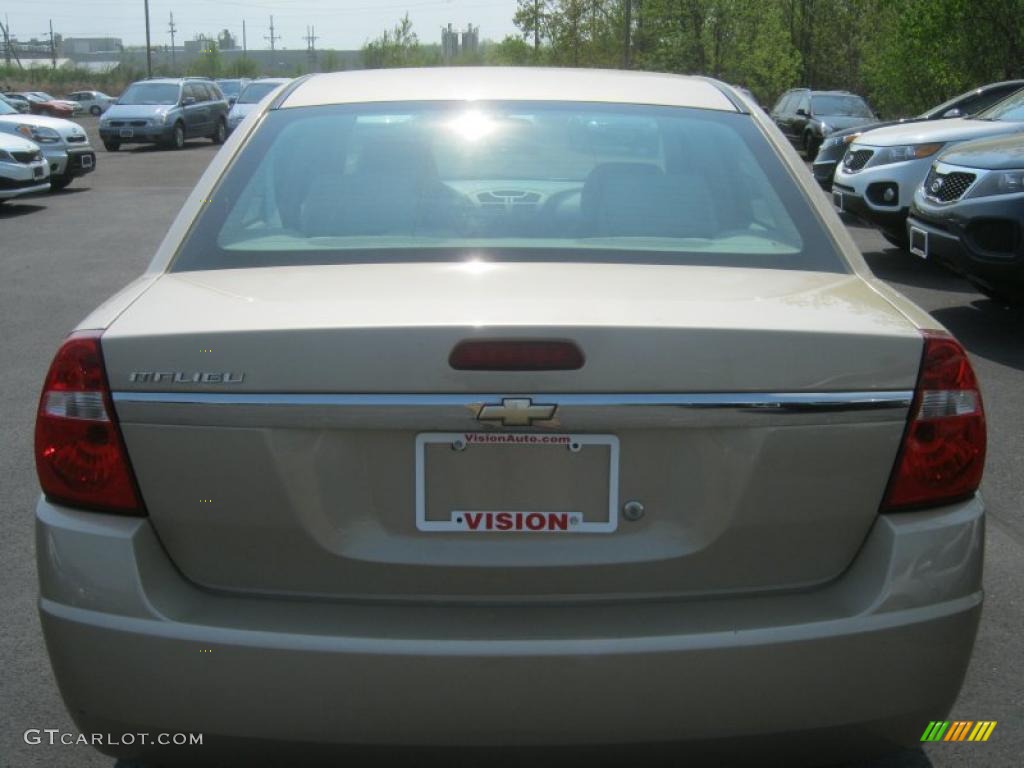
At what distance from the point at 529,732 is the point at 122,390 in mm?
979

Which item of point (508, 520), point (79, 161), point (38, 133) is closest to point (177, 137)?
point (79, 161)

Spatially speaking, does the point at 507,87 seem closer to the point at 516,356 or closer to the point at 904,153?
the point at 516,356

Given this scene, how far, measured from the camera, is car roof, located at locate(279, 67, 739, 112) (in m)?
3.41

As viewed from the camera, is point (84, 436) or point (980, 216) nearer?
point (84, 436)

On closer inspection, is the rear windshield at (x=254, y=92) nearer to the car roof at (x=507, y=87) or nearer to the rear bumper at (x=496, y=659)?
the car roof at (x=507, y=87)

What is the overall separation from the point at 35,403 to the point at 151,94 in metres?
27.4

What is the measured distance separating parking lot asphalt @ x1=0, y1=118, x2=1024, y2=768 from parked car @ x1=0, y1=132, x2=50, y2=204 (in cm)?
31

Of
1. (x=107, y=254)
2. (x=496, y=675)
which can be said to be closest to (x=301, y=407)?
(x=496, y=675)

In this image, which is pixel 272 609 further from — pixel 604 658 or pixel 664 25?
pixel 664 25

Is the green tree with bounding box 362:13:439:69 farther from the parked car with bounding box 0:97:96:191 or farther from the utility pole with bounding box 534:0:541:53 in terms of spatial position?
the parked car with bounding box 0:97:96:191

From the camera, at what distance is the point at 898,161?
11547 millimetres

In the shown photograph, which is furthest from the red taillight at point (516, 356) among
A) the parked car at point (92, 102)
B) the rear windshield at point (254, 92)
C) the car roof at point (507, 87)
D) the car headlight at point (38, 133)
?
the parked car at point (92, 102)

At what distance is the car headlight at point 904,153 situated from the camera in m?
11.5

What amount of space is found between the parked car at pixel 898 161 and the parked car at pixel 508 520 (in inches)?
369
